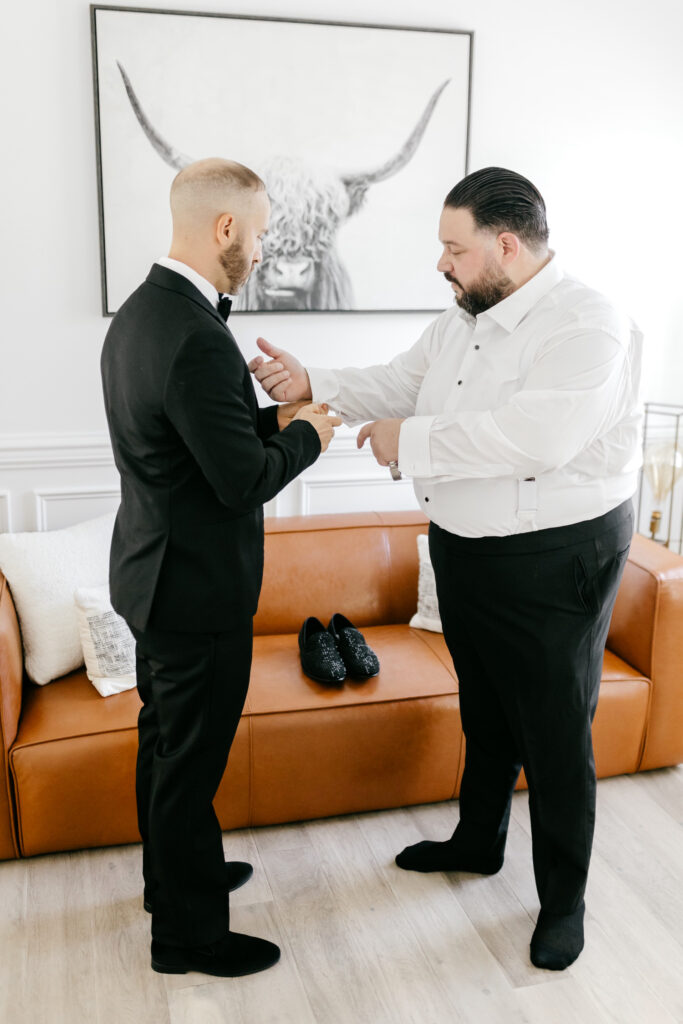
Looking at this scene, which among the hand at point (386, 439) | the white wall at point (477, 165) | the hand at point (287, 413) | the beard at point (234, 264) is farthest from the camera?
the white wall at point (477, 165)

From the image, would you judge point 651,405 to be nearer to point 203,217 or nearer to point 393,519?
point 393,519

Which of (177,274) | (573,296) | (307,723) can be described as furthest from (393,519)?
(177,274)

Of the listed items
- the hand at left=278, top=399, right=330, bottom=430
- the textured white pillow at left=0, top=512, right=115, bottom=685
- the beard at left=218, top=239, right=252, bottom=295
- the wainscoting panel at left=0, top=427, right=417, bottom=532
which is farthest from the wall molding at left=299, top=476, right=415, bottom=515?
the beard at left=218, top=239, right=252, bottom=295

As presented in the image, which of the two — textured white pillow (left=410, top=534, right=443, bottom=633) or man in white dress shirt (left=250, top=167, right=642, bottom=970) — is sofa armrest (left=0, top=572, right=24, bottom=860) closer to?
man in white dress shirt (left=250, top=167, right=642, bottom=970)

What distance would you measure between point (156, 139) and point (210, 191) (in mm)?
1302

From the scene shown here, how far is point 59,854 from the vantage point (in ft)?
8.02

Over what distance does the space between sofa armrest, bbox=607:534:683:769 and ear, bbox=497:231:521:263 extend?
1.19 meters

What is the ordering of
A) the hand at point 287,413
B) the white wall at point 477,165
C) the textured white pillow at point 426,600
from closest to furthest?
the hand at point 287,413
the white wall at point 477,165
the textured white pillow at point 426,600

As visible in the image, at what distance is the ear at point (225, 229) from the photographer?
1729 mm

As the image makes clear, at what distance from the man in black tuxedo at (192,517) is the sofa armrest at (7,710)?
46 cm

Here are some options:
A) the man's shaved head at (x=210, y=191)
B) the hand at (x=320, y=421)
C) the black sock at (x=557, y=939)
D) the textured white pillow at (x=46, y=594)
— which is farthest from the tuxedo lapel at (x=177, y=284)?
the black sock at (x=557, y=939)

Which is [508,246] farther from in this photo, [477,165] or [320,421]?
[477,165]

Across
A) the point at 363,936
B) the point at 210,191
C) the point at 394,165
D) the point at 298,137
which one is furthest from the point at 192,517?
the point at 394,165

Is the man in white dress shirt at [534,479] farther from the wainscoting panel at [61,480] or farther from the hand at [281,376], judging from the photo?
the wainscoting panel at [61,480]
